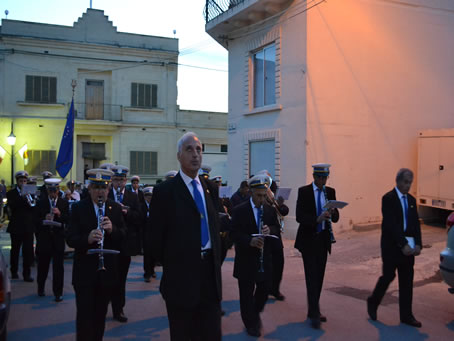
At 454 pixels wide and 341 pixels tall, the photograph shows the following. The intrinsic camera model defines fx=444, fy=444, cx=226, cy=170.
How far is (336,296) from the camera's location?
738 centimetres

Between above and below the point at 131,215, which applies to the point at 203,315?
below

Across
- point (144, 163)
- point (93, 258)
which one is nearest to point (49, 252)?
point (93, 258)

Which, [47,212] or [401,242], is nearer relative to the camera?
[401,242]

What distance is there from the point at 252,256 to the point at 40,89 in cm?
2467

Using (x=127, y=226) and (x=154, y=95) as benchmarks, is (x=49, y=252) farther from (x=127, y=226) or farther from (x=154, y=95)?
(x=154, y=95)

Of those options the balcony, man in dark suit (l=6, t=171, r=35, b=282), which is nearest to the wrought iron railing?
the balcony

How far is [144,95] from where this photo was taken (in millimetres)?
28547

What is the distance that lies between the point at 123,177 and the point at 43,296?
256 centimetres

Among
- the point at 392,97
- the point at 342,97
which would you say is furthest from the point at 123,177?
the point at 392,97

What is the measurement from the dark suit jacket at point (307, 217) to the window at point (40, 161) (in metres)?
23.2

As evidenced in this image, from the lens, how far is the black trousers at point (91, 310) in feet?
14.6

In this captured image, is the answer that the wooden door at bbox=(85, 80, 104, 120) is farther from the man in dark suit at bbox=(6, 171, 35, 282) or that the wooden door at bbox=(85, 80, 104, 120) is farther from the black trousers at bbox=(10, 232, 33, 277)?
the black trousers at bbox=(10, 232, 33, 277)

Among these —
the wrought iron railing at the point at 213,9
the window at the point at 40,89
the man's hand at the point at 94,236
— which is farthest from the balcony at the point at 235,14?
the window at the point at 40,89

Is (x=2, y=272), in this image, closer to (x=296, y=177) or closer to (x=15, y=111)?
(x=296, y=177)
